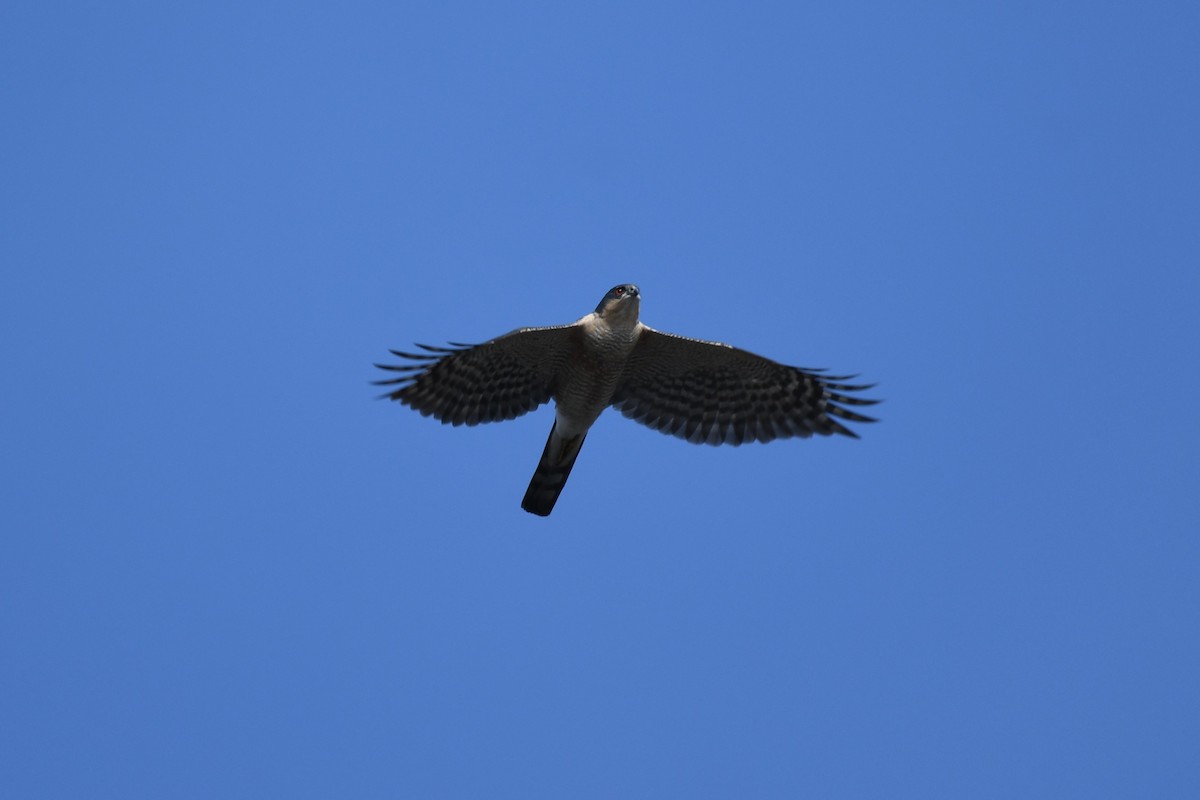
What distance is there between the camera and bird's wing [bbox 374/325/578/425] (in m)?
15.2

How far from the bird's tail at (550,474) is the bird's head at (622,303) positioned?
1.65 m

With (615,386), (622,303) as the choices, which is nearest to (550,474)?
(615,386)

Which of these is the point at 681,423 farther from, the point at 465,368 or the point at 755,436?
the point at 465,368

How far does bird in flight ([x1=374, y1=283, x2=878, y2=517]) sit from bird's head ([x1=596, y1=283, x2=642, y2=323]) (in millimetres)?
10

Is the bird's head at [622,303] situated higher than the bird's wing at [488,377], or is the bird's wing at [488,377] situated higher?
the bird's head at [622,303]

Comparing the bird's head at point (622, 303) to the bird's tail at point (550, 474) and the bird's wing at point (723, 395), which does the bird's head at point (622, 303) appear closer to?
the bird's wing at point (723, 395)

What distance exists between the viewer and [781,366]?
15.9 meters

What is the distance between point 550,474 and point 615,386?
125 cm

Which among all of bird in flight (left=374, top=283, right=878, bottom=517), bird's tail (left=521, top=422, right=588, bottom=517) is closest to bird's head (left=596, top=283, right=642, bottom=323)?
bird in flight (left=374, top=283, right=878, bottom=517)

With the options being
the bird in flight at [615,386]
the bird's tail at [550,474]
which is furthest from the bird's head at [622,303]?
the bird's tail at [550,474]

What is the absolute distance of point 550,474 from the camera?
53.3ft

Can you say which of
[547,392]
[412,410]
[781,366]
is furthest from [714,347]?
[412,410]

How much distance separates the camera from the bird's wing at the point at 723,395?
1588cm

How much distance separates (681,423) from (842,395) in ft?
6.09
